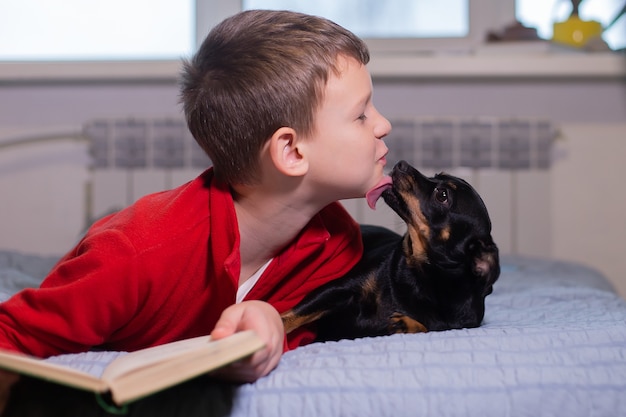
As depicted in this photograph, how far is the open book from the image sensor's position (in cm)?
67

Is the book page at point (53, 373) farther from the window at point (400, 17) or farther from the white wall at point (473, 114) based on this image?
the window at point (400, 17)

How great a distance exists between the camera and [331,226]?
1.33 meters

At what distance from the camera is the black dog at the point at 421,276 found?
1.18 meters

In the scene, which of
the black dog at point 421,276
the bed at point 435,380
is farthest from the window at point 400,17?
the bed at point 435,380

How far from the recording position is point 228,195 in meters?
1.15

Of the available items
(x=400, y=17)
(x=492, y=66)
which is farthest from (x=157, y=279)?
(x=400, y=17)

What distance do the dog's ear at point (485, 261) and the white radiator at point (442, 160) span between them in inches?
52.8

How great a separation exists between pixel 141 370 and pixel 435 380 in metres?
0.37

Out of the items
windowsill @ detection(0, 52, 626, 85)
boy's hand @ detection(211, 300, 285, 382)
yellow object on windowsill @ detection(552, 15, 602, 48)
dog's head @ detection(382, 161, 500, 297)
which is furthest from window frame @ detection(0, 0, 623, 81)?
boy's hand @ detection(211, 300, 285, 382)

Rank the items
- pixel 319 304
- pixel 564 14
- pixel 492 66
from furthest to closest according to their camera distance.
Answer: pixel 564 14
pixel 492 66
pixel 319 304

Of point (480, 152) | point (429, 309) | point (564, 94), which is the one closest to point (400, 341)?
point (429, 309)

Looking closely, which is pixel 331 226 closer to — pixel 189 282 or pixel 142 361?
pixel 189 282

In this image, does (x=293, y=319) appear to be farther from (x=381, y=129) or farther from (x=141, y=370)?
(x=141, y=370)

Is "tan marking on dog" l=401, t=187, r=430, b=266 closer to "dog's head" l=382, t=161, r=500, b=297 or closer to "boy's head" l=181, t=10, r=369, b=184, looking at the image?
"dog's head" l=382, t=161, r=500, b=297
